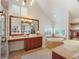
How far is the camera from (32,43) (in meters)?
5.73

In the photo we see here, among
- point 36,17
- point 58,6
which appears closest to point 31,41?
point 36,17

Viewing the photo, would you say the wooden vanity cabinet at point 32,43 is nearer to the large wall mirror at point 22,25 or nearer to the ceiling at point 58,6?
the large wall mirror at point 22,25

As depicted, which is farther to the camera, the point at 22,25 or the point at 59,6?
the point at 59,6

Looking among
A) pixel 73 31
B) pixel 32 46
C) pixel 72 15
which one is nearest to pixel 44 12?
pixel 72 15

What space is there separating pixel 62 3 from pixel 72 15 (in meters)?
1.30

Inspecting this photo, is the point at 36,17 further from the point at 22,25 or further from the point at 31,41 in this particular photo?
the point at 31,41

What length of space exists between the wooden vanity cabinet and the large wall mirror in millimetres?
487

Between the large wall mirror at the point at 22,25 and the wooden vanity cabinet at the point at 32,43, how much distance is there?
487 mm

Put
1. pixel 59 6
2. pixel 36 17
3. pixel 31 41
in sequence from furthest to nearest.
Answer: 1. pixel 59 6
2. pixel 36 17
3. pixel 31 41

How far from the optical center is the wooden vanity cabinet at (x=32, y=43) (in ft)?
18.1

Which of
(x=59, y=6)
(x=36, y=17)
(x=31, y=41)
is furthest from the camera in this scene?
(x=59, y=6)

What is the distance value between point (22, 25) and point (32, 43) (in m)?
1.07

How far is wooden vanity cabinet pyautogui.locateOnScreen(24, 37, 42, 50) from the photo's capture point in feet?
18.1

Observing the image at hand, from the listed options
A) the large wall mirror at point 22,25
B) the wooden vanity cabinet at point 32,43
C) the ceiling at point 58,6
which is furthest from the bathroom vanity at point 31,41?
the ceiling at point 58,6
